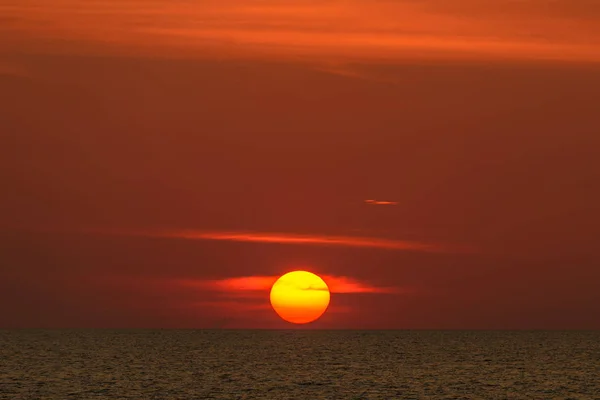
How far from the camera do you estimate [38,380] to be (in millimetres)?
114125

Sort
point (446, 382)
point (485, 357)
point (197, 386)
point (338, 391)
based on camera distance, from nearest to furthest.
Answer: point (338, 391), point (197, 386), point (446, 382), point (485, 357)

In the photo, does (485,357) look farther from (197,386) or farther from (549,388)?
(197,386)

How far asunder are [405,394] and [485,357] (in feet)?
294

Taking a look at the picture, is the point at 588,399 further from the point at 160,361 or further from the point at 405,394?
the point at 160,361

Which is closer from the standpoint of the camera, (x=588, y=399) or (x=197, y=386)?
(x=588, y=399)

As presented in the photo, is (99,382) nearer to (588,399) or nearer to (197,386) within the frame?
(197,386)

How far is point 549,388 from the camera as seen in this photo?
358 ft

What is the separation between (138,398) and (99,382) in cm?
2069

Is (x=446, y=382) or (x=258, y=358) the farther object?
(x=258, y=358)

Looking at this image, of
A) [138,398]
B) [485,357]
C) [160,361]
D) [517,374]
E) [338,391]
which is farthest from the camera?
[485,357]

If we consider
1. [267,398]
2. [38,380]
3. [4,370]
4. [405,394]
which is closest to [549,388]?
[405,394]

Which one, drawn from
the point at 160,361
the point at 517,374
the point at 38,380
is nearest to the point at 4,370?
the point at 38,380

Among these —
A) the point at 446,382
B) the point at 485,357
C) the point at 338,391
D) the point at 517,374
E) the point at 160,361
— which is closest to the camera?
the point at 338,391

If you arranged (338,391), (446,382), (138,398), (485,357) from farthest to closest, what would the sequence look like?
(485,357) < (446,382) < (338,391) < (138,398)
